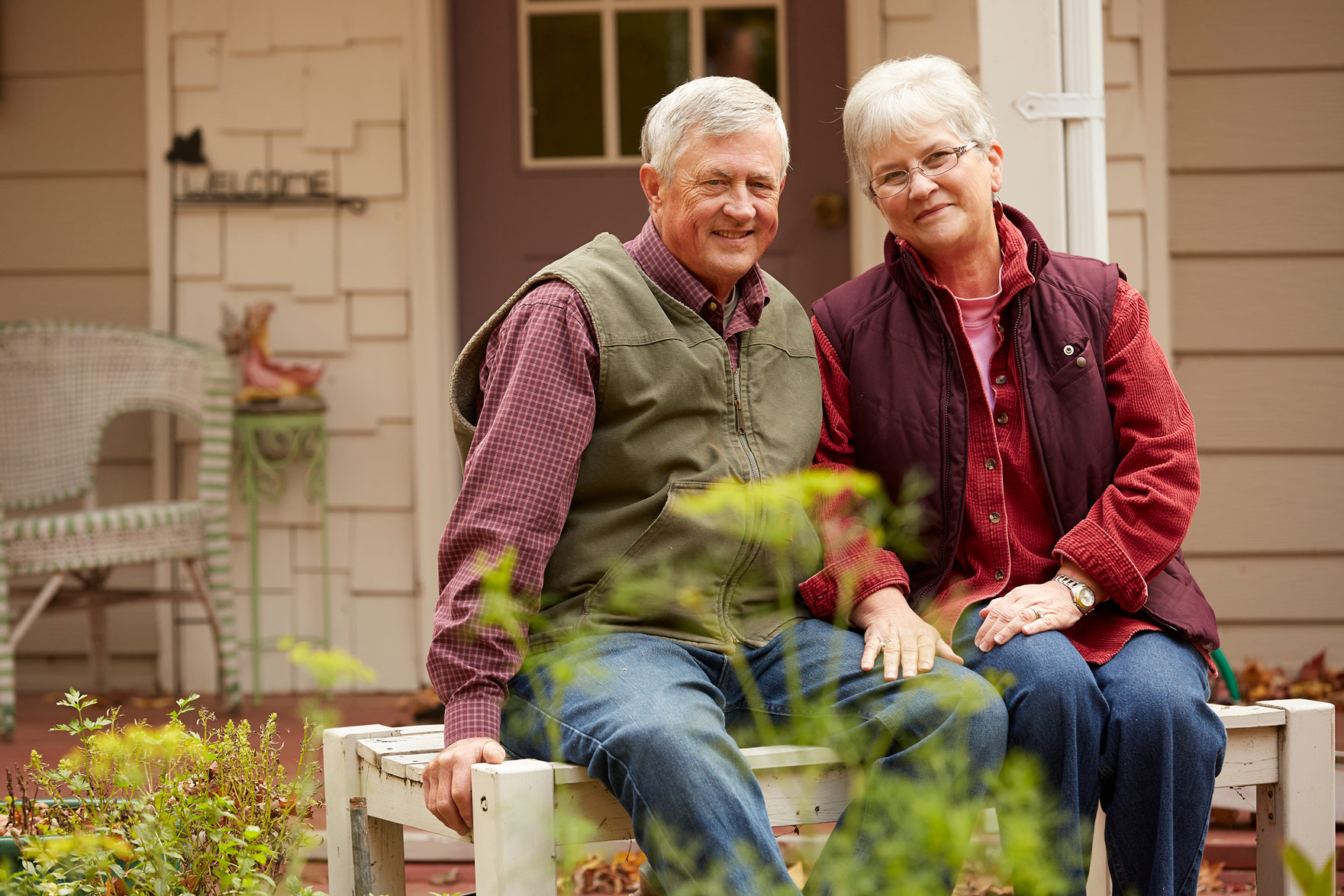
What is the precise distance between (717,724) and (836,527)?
16.3 inches

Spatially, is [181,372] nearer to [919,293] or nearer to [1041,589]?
[919,293]

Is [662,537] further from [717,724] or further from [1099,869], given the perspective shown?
[1099,869]

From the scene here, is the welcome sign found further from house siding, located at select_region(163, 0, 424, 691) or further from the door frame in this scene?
the door frame

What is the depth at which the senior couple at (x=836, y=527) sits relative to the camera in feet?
5.11

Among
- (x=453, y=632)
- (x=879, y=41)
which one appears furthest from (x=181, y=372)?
(x=453, y=632)

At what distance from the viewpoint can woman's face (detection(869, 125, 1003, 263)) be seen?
1.82 metres

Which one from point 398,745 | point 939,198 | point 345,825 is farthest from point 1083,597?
point 345,825

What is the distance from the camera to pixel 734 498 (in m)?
1.49

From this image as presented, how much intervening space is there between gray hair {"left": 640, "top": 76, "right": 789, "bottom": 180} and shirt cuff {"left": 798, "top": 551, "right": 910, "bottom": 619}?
0.60 metres

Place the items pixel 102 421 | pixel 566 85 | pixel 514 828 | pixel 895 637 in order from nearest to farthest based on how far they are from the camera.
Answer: pixel 514 828 → pixel 895 637 → pixel 102 421 → pixel 566 85

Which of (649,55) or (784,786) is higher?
(649,55)

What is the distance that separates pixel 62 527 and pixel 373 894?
6.34ft

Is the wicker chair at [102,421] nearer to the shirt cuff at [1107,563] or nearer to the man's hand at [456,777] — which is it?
the man's hand at [456,777]

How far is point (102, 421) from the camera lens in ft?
12.0
